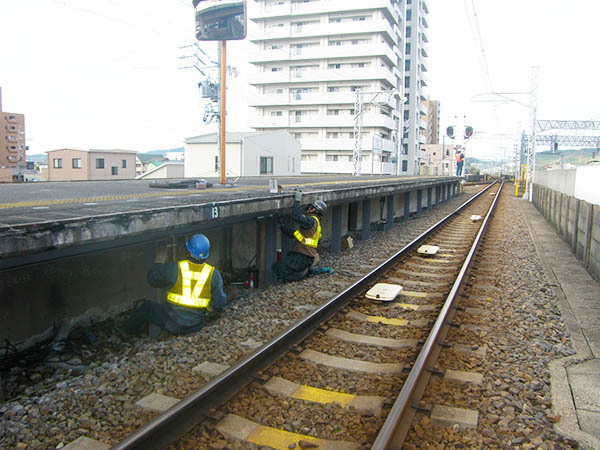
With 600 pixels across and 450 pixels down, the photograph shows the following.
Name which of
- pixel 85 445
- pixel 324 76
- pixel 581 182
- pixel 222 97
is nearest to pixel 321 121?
pixel 324 76

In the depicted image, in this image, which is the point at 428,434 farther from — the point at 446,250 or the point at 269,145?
the point at 269,145

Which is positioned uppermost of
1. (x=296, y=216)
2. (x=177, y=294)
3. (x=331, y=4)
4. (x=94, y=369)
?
Result: (x=331, y=4)

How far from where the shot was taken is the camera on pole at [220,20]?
11984mm

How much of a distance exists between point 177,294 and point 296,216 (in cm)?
317

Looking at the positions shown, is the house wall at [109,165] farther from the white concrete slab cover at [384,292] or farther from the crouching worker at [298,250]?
the white concrete slab cover at [384,292]

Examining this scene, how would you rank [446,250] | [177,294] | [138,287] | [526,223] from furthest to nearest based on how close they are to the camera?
1. [526,223]
2. [446,250]
3. [138,287]
4. [177,294]

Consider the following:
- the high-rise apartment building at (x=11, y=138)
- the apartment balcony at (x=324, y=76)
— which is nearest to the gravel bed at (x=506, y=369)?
the apartment balcony at (x=324, y=76)

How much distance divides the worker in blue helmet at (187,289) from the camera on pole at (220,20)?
7822mm

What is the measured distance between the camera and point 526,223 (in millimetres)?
19000

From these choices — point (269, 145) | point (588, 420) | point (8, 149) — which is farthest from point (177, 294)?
point (8, 149)

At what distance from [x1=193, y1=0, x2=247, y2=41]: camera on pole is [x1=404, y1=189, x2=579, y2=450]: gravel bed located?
8044 millimetres

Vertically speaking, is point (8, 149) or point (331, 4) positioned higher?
point (331, 4)

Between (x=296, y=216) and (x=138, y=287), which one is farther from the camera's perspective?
(x=296, y=216)

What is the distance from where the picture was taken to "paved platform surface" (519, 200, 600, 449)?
395cm
